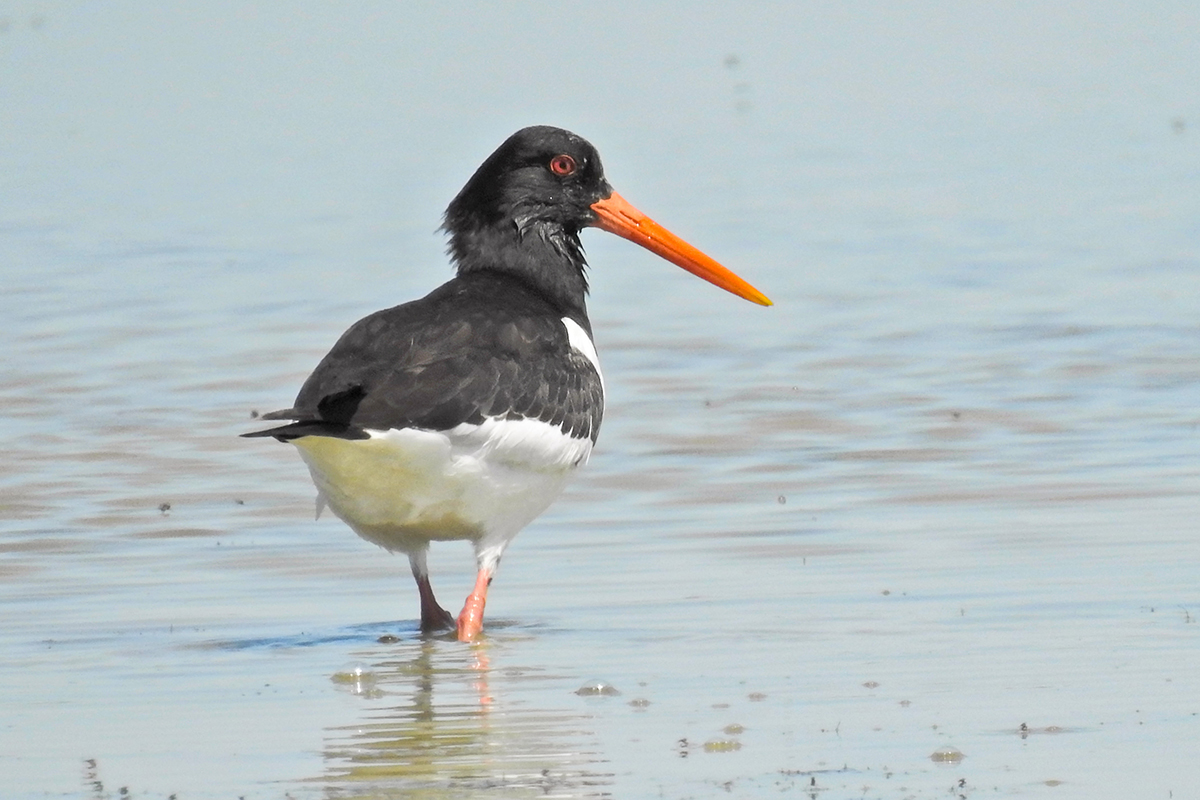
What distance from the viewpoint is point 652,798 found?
4.42 metres

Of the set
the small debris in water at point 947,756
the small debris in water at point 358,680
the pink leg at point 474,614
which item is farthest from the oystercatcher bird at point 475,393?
the small debris in water at point 947,756

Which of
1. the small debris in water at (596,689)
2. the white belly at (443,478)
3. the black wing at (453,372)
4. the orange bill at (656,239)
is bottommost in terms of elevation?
the small debris in water at (596,689)

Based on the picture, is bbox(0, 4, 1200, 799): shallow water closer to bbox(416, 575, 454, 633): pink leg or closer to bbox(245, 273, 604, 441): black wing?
bbox(416, 575, 454, 633): pink leg

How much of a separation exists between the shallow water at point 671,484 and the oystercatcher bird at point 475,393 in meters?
0.39

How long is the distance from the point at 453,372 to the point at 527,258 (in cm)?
120

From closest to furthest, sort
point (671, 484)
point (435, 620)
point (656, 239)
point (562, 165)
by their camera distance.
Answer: point (435, 620) → point (562, 165) → point (656, 239) → point (671, 484)

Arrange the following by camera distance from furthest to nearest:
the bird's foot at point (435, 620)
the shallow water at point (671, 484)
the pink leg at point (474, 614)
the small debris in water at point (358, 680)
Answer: the bird's foot at point (435, 620) < the pink leg at point (474, 614) < the small debris in water at point (358, 680) < the shallow water at point (671, 484)

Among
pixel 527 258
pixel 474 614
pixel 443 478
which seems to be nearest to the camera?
pixel 443 478

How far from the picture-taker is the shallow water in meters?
4.93

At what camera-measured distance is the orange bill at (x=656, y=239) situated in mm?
7641

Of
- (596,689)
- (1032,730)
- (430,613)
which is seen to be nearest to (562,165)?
(430,613)

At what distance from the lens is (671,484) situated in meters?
8.47

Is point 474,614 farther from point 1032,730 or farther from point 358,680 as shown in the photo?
point 1032,730

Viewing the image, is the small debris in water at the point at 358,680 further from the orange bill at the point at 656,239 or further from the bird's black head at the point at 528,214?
the orange bill at the point at 656,239
